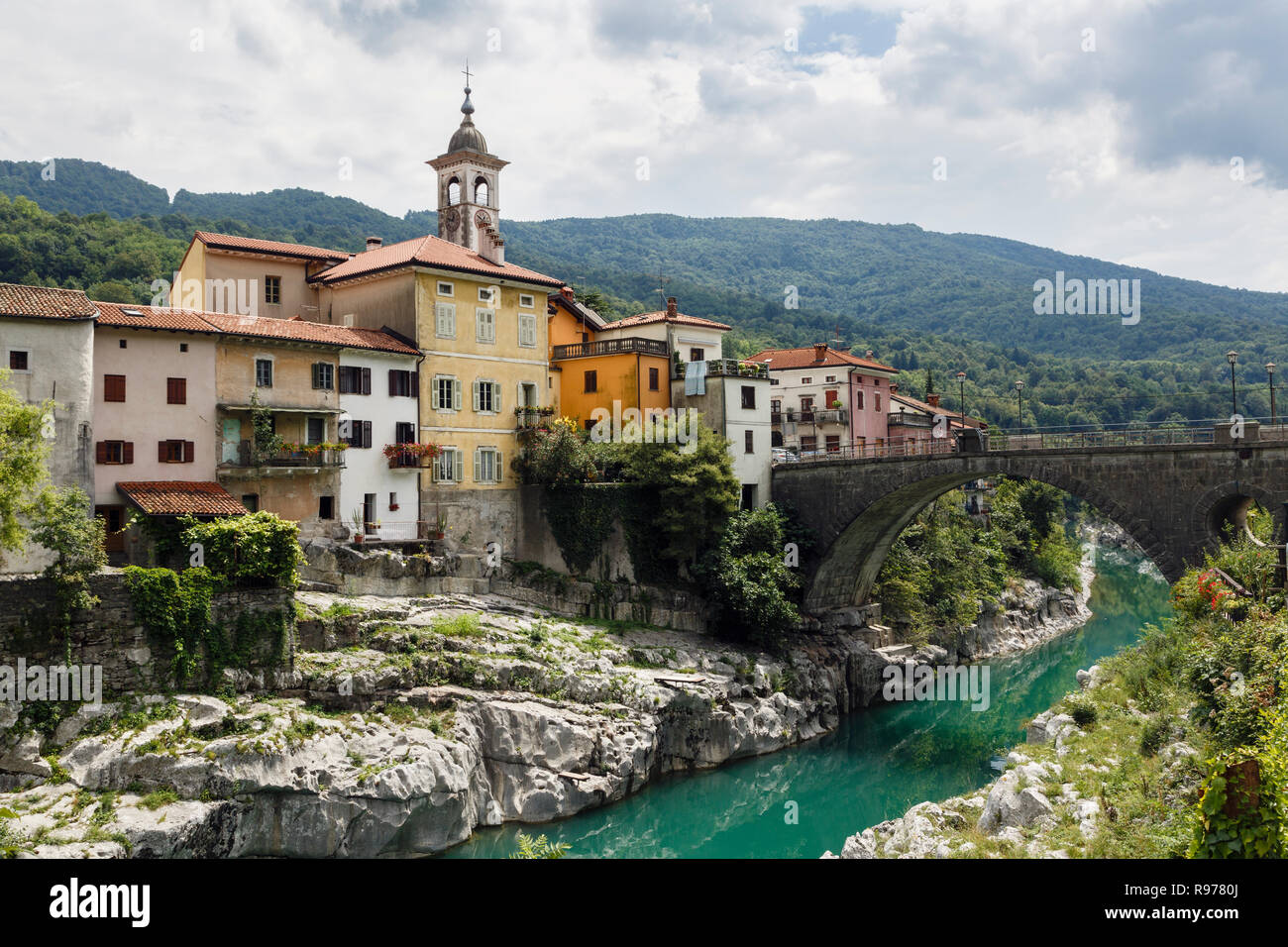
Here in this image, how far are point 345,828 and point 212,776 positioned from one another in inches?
153

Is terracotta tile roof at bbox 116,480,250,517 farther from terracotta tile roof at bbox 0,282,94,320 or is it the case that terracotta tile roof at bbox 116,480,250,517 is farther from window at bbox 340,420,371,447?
window at bbox 340,420,371,447

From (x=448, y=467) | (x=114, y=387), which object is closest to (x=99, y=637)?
(x=114, y=387)

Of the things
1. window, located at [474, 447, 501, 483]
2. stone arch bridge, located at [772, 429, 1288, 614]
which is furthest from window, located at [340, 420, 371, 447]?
stone arch bridge, located at [772, 429, 1288, 614]

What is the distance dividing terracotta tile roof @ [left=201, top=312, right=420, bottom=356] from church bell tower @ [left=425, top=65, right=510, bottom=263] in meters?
12.6

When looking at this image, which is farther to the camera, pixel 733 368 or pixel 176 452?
pixel 733 368

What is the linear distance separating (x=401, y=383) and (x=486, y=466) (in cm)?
564

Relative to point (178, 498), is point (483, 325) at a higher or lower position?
higher

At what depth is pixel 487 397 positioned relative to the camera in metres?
46.5

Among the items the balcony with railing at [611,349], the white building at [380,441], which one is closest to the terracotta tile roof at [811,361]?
the balcony with railing at [611,349]

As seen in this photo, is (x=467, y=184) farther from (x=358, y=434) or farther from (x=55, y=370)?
(x=55, y=370)

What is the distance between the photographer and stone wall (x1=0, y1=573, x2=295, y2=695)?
28422mm

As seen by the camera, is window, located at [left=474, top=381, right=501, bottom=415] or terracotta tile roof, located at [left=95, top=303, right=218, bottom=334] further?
window, located at [left=474, top=381, right=501, bottom=415]

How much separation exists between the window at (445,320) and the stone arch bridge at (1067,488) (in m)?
18.5
